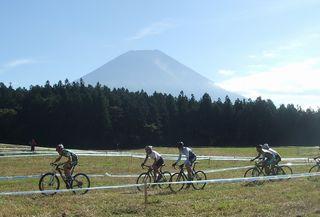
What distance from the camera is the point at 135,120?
340 feet

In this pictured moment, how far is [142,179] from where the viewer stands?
82.0ft

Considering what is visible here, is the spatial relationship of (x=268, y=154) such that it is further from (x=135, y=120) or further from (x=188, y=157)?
(x=135, y=120)

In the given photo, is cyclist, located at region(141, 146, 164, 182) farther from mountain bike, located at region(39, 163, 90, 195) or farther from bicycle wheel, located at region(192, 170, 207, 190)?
mountain bike, located at region(39, 163, 90, 195)

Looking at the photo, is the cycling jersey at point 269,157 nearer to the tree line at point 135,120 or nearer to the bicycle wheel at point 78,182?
the bicycle wheel at point 78,182

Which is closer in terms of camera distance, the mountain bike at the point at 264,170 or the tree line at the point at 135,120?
the mountain bike at the point at 264,170

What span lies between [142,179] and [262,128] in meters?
88.3

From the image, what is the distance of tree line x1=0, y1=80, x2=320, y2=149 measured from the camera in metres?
97.4

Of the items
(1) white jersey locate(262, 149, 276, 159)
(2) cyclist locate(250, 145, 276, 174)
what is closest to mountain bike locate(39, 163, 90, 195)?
(2) cyclist locate(250, 145, 276, 174)

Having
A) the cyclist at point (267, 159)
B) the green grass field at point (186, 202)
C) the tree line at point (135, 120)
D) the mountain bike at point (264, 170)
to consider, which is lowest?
the green grass field at point (186, 202)

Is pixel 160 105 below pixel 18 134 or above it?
above

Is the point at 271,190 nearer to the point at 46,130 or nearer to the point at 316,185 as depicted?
the point at 316,185

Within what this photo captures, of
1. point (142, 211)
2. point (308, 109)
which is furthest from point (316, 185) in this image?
point (308, 109)

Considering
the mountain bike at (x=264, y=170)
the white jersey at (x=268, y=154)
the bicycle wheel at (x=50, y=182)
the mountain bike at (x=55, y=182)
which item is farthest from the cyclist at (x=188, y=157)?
the bicycle wheel at (x=50, y=182)

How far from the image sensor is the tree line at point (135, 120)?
320ft
